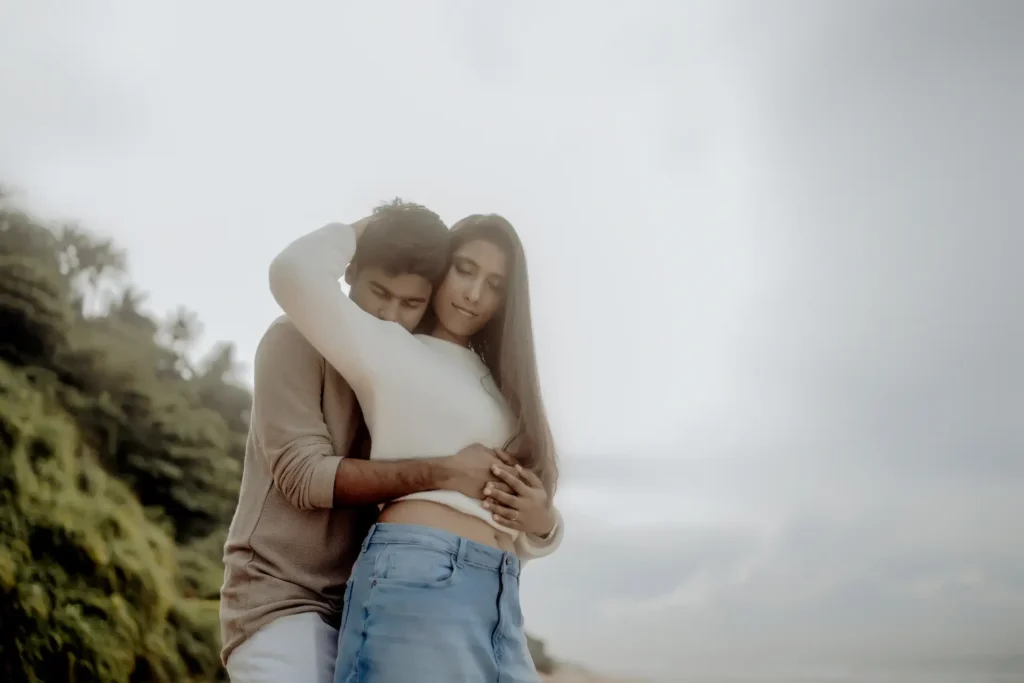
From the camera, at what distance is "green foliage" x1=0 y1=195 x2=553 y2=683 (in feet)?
9.32

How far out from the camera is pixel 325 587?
4.10ft

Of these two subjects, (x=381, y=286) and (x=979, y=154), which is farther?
(x=979, y=154)

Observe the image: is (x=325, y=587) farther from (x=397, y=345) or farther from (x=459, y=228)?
(x=459, y=228)

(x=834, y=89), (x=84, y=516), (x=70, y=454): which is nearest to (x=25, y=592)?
(x=84, y=516)

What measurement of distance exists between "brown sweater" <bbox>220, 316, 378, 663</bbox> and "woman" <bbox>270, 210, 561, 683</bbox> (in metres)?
0.07

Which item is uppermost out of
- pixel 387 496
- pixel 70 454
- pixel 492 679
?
pixel 70 454

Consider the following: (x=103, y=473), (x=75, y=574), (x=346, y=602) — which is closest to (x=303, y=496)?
(x=346, y=602)

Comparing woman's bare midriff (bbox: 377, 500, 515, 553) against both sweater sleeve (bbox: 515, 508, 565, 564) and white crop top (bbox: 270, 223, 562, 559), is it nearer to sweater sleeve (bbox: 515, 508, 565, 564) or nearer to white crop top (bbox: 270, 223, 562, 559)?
white crop top (bbox: 270, 223, 562, 559)

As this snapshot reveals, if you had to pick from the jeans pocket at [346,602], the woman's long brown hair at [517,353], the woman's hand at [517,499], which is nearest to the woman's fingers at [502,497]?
the woman's hand at [517,499]

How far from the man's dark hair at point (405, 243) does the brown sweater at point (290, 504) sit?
0.53 ft

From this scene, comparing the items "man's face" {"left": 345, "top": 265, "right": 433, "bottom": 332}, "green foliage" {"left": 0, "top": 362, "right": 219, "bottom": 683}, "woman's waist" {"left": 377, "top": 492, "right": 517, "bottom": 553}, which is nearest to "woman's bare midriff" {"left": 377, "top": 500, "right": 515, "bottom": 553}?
"woman's waist" {"left": 377, "top": 492, "right": 517, "bottom": 553}

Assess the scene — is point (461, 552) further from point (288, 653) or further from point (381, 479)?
point (288, 653)

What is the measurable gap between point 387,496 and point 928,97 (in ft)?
9.76

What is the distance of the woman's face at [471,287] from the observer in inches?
56.2
